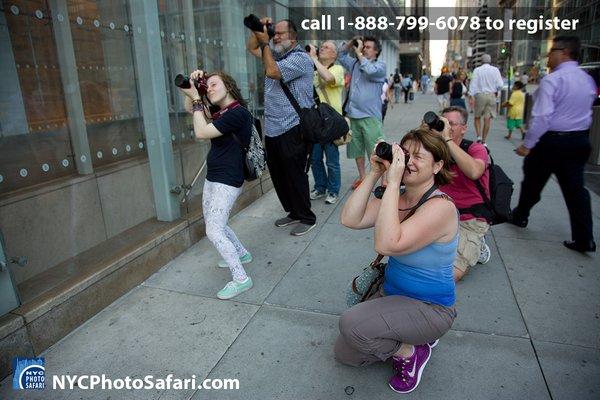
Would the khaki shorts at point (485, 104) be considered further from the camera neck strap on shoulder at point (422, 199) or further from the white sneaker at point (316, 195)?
the camera neck strap on shoulder at point (422, 199)

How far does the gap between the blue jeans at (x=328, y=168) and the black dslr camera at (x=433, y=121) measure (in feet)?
7.98

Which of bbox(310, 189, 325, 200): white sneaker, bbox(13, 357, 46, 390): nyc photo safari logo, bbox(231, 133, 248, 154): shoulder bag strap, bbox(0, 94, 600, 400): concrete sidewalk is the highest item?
bbox(231, 133, 248, 154): shoulder bag strap

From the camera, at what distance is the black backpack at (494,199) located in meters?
3.35

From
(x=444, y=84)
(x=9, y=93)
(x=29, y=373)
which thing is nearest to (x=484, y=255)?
(x=29, y=373)

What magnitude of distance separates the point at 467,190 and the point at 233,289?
2.03 metres

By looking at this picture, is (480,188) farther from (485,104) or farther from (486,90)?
(486,90)

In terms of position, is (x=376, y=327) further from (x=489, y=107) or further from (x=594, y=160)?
(x=489, y=107)

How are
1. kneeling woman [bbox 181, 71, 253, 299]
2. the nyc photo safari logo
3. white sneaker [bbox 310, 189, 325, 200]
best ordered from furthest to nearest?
white sneaker [bbox 310, 189, 325, 200]
kneeling woman [bbox 181, 71, 253, 299]
the nyc photo safari logo

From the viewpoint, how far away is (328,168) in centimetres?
545

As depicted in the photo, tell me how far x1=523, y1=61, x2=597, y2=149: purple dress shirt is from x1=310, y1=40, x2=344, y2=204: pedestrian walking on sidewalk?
2190 mm

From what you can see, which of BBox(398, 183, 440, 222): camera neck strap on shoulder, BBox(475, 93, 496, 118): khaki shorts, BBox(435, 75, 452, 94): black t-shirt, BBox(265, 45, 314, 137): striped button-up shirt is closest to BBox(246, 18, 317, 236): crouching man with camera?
BBox(265, 45, 314, 137): striped button-up shirt

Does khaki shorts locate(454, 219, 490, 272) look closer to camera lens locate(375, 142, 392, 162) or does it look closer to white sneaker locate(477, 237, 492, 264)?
white sneaker locate(477, 237, 492, 264)

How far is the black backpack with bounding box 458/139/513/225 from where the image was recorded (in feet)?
11.0

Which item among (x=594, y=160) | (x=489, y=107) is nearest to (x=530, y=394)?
(x=594, y=160)
